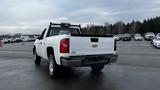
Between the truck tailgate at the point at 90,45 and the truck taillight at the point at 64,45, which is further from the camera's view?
the truck tailgate at the point at 90,45

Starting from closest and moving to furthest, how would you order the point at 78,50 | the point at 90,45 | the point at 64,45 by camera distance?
1. the point at 64,45
2. the point at 78,50
3. the point at 90,45

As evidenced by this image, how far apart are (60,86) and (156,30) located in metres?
94.3

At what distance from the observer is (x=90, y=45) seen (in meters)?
8.06

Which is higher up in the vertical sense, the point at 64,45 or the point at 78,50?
the point at 64,45

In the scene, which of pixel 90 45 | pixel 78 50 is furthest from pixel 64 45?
pixel 90 45

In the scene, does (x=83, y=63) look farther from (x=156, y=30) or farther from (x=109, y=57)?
(x=156, y=30)

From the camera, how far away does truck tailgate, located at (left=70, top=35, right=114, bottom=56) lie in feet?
25.2

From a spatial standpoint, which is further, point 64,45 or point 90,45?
point 90,45

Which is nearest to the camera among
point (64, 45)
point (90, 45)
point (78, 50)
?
point (64, 45)

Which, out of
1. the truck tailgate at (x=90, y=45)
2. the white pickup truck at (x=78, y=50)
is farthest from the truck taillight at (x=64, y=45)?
the truck tailgate at (x=90, y=45)

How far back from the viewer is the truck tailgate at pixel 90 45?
7672mm

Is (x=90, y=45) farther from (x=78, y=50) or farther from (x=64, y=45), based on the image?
(x=64, y=45)

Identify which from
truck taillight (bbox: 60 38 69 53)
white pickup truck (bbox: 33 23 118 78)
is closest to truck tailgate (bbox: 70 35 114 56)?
white pickup truck (bbox: 33 23 118 78)

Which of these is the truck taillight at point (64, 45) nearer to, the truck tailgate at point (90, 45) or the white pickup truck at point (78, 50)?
the white pickup truck at point (78, 50)
